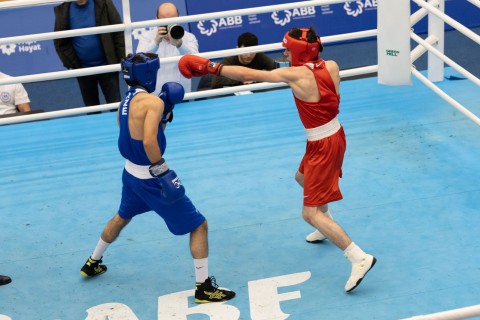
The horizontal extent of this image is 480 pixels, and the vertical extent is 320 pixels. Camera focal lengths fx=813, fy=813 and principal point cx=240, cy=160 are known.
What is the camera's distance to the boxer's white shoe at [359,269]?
4.36m

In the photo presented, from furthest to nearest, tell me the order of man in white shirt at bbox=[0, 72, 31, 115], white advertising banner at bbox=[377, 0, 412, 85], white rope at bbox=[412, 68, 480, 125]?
man in white shirt at bbox=[0, 72, 31, 115] < white advertising banner at bbox=[377, 0, 412, 85] < white rope at bbox=[412, 68, 480, 125]

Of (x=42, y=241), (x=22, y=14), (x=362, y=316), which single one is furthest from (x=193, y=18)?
(x=22, y=14)

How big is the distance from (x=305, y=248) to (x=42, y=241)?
171 centimetres

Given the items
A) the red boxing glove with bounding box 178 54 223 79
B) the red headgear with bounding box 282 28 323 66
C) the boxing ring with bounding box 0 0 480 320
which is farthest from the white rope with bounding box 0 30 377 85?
the red boxing glove with bounding box 178 54 223 79

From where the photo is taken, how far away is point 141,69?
4.34 meters

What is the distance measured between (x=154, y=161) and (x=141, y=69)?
50cm

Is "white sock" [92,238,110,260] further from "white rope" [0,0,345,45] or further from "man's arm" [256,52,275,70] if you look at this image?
"man's arm" [256,52,275,70]

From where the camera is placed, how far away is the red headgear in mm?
4457

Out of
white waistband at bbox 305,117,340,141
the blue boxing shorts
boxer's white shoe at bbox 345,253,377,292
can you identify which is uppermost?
white waistband at bbox 305,117,340,141

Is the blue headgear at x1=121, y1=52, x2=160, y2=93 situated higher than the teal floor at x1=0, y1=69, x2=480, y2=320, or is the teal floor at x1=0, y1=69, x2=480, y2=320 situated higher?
the blue headgear at x1=121, y1=52, x2=160, y2=93

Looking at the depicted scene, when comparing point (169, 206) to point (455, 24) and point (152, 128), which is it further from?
point (455, 24)

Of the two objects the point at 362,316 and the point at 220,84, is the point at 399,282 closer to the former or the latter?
the point at 362,316

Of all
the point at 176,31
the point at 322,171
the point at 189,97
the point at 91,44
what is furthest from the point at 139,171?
the point at 91,44

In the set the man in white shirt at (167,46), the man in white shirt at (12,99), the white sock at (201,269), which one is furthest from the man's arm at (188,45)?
the white sock at (201,269)
